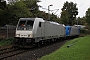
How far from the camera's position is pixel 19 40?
19906mm

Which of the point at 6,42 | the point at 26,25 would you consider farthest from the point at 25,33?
the point at 6,42

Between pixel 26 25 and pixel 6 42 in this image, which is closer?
pixel 26 25

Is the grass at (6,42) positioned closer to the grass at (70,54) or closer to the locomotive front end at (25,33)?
the locomotive front end at (25,33)

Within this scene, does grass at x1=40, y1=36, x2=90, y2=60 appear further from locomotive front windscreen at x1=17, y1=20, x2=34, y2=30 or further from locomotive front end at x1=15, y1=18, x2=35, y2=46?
locomotive front windscreen at x1=17, y1=20, x2=34, y2=30

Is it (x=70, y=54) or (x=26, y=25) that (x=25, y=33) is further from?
(x=70, y=54)

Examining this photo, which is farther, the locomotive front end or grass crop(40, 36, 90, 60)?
the locomotive front end

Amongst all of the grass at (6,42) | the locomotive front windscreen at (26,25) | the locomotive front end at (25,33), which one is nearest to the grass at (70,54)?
the locomotive front end at (25,33)

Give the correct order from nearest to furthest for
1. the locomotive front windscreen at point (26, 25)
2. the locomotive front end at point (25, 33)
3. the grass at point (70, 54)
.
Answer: the grass at point (70, 54)
the locomotive front end at point (25, 33)
the locomotive front windscreen at point (26, 25)

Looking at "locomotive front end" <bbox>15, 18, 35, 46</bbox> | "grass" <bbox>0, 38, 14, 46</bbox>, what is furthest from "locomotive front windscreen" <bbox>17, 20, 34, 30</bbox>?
"grass" <bbox>0, 38, 14, 46</bbox>

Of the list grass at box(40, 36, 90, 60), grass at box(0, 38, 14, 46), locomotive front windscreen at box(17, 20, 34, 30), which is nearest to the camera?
grass at box(40, 36, 90, 60)

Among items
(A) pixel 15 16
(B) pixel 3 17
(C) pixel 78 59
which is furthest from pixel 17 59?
(A) pixel 15 16

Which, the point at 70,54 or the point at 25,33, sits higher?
the point at 25,33

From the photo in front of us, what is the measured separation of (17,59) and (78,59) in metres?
4.24

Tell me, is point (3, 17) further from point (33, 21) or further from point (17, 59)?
point (17, 59)
